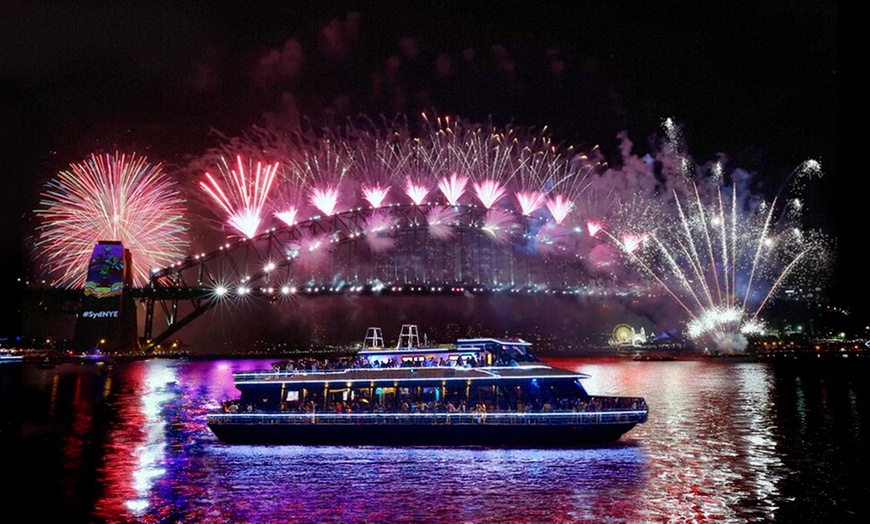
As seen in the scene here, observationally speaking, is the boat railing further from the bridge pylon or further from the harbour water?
the bridge pylon

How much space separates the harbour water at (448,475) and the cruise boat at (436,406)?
0.72m

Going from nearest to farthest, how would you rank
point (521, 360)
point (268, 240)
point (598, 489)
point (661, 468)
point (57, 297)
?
point (598, 489), point (661, 468), point (521, 360), point (57, 297), point (268, 240)

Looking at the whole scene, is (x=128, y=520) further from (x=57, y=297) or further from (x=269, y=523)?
(x=57, y=297)

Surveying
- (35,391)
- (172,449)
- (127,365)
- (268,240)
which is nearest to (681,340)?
(268,240)

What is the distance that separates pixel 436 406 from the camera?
98.1 ft

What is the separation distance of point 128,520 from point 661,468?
17924mm

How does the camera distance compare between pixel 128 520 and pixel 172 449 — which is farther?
pixel 172 449

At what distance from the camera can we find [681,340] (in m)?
155

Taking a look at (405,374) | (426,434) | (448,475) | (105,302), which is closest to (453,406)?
(426,434)

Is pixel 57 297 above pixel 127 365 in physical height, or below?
above

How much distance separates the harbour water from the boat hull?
0.52 meters

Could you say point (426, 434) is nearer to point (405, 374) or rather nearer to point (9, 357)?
point (405, 374)

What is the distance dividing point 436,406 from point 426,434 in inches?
46.5

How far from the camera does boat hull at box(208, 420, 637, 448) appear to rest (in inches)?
1137
